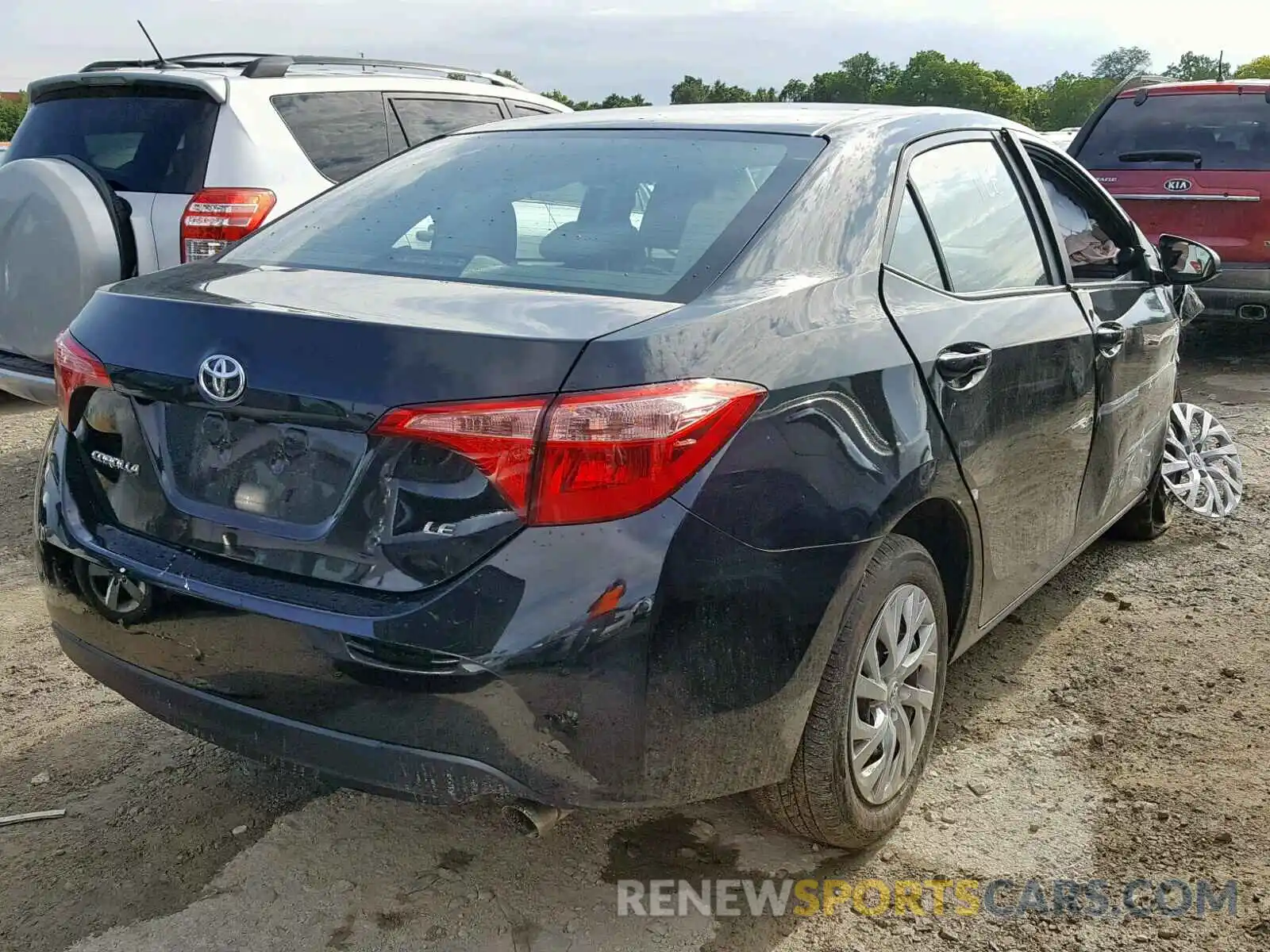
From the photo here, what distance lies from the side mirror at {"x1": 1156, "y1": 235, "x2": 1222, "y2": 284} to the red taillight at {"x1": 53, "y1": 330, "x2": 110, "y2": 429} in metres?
3.38

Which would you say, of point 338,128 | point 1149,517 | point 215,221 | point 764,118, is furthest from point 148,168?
point 1149,517

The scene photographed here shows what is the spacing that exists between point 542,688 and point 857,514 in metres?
0.69

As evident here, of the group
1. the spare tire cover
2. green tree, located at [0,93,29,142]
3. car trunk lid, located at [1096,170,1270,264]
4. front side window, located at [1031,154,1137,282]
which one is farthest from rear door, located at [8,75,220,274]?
green tree, located at [0,93,29,142]

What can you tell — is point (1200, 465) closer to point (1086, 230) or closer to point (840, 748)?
point (1086, 230)

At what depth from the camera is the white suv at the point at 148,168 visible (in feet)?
15.3

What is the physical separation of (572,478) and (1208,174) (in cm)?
708

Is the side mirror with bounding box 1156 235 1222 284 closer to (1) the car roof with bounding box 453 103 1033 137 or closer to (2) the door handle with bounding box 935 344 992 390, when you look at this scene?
(1) the car roof with bounding box 453 103 1033 137

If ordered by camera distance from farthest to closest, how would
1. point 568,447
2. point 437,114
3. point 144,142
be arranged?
point 437,114 → point 144,142 → point 568,447

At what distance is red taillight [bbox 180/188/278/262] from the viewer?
478 cm

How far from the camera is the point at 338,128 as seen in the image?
541 cm

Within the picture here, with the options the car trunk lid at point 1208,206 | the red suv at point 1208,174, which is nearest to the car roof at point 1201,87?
the red suv at point 1208,174

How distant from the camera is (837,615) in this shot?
231cm

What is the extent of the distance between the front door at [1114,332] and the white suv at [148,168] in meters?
2.84

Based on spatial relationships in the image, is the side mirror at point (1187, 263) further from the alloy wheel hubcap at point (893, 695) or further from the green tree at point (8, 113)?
the green tree at point (8, 113)
